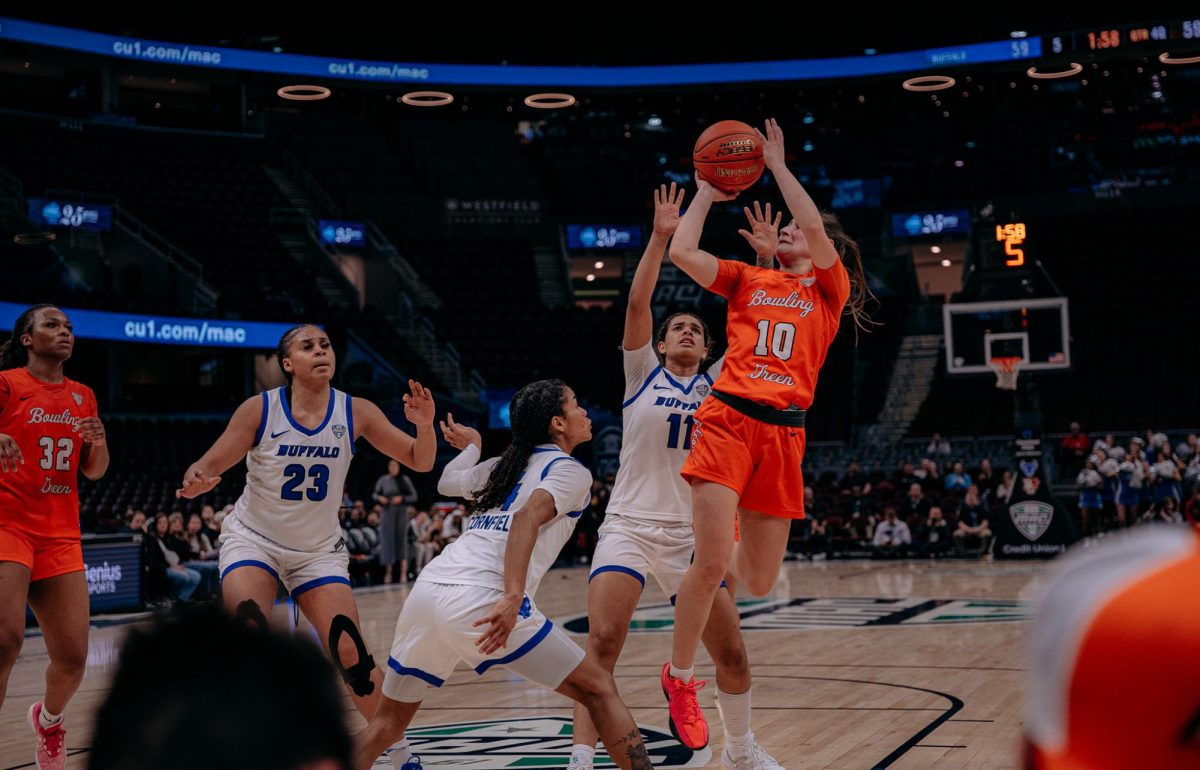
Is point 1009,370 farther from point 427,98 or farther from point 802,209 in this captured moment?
point 427,98

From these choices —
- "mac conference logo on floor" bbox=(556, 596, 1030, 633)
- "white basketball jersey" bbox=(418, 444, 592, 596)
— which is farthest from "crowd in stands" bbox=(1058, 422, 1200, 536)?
"white basketball jersey" bbox=(418, 444, 592, 596)

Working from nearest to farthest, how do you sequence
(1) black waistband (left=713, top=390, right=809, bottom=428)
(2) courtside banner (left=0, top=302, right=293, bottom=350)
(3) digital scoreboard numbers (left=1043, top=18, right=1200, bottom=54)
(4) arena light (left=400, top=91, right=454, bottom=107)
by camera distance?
(1) black waistband (left=713, top=390, right=809, bottom=428) → (2) courtside banner (left=0, top=302, right=293, bottom=350) → (3) digital scoreboard numbers (left=1043, top=18, right=1200, bottom=54) → (4) arena light (left=400, top=91, right=454, bottom=107)

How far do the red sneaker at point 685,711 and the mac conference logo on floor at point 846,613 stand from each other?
564cm

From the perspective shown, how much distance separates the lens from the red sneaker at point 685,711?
507 cm

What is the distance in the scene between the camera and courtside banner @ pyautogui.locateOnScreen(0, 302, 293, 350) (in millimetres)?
21906

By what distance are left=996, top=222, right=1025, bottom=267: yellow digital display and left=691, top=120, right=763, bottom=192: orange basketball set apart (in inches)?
580

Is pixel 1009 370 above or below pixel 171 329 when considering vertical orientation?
below

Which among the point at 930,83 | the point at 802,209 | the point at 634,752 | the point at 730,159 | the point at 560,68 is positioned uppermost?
the point at 560,68

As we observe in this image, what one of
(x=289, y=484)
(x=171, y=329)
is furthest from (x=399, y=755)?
(x=171, y=329)

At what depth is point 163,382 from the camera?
28953 mm

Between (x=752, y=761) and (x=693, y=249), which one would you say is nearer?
(x=752, y=761)

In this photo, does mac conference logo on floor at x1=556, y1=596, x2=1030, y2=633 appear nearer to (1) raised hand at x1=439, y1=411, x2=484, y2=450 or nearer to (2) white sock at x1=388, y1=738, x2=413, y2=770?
(1) raised hand at x1=439, y1=411, x2=484, y2=450

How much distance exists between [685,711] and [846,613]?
23.0 ft

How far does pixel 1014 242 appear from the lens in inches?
753
